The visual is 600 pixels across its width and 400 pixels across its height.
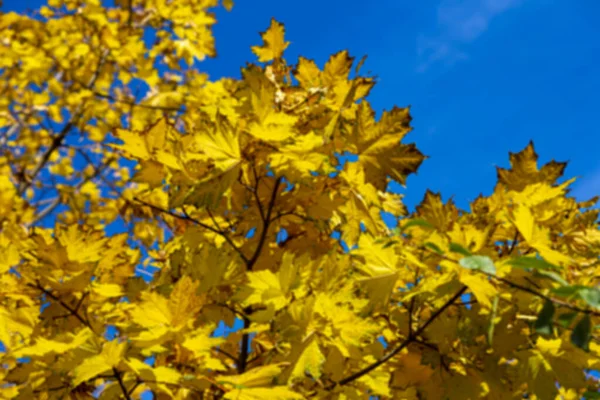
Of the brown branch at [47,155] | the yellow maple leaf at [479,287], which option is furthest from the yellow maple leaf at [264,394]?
the brown branch at [47,155]

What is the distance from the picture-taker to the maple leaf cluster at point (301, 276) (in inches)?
35.4

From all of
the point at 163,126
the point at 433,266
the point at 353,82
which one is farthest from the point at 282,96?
the point at 433,266

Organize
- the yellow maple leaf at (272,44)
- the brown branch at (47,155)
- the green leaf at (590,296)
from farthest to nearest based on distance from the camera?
the brown branch at (47,155) < the yellow maple leaf at (272,44) < the green leaf at (590,296)

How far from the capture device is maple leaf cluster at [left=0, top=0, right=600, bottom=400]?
0.90m

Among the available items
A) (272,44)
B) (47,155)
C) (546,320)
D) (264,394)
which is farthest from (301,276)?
(47,155)

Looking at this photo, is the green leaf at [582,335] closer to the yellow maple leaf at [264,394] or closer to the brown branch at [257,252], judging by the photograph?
the yellow maple leaf at [264,394]

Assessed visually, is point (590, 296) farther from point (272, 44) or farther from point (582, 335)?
point (272, 44)

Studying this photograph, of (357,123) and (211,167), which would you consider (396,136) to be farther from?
(211,167)

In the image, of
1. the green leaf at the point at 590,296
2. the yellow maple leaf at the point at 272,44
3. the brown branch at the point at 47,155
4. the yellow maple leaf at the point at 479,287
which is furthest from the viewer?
the brown branch at the point at 47,155

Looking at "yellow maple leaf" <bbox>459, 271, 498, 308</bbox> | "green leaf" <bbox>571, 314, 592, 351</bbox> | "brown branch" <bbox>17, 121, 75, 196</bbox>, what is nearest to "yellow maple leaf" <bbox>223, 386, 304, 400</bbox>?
"yellow maple leaf" <bbox>459, 271, 498, 308</bbox>

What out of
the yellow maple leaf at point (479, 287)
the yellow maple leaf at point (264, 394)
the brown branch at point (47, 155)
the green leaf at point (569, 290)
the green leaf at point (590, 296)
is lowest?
the yellow maple leaf at point (264, 394)

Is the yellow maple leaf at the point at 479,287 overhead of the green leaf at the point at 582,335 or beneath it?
overhead

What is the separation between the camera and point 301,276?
96cm

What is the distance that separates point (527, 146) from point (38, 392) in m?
1.38
